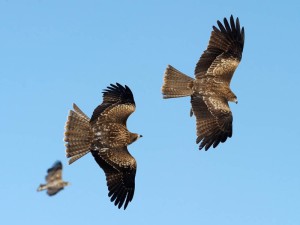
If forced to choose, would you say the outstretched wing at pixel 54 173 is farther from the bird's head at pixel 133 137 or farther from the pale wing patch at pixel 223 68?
the pale wing patch at pixel 223 68

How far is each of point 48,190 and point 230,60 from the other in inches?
274

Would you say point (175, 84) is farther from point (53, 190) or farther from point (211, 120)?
point (53, 190)

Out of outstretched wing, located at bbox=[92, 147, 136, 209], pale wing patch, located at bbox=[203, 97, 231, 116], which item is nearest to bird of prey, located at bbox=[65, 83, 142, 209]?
outstretched wing, located at bbox=[92, 147, 136, 209]

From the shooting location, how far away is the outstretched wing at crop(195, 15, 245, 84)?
23.7 m

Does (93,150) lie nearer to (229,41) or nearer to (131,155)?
(131,155)

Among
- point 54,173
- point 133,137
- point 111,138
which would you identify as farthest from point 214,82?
point 54,173

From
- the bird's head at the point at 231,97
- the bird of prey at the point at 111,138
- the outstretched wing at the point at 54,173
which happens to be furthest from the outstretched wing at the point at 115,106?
the bird's head at the point at 231,97

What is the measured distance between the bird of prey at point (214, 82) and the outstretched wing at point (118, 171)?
8.06 feet

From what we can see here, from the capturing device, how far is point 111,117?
71.6ft

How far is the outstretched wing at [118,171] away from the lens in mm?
21969

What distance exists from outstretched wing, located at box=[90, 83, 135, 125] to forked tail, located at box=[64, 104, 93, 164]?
282 millimetres

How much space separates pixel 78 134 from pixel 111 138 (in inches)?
36.6

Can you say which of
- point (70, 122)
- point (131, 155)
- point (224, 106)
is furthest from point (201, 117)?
point (70, 122)

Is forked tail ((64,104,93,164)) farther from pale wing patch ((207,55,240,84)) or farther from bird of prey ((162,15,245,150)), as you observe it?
pale wing patch ((207,55,240,84))
